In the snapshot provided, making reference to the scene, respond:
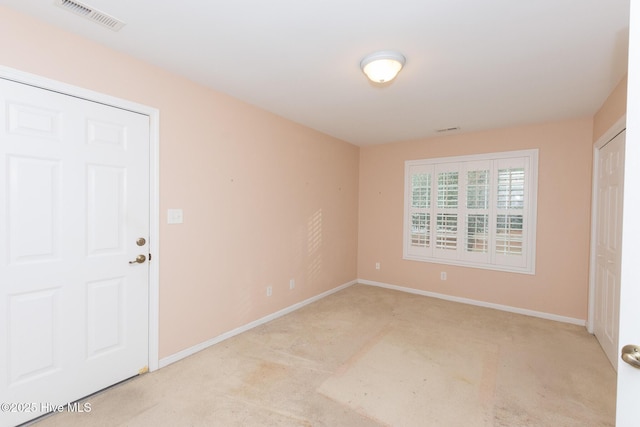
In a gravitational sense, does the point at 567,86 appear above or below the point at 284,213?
above

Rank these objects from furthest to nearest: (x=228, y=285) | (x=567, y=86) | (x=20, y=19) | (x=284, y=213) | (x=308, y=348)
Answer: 1. (x=284, y=213)
2. (x=228, y=285)
3. (x=308, y=348)
4. (x=567, y=86)
5. (x=20, y=19)

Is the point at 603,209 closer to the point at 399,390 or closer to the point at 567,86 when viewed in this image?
the point at 567,86

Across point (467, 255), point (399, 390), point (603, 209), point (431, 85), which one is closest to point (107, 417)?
point (399, 390)

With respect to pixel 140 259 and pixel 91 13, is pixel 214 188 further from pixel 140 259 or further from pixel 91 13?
pixel 91 13

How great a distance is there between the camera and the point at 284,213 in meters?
3.72

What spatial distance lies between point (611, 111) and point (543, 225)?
4.96 ft

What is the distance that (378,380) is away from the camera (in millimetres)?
2309

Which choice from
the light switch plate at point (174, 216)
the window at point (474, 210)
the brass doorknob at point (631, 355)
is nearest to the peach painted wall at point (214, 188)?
the light switch plate at point (174, 216)

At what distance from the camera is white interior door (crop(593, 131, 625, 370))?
255cm

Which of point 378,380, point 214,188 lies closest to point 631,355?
point 378,380

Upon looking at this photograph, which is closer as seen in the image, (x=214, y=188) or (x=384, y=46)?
(x=384, y=46)

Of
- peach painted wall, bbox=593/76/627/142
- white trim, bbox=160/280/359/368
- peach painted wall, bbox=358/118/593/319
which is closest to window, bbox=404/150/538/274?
peach painted wall, bbox=358/118/593/319

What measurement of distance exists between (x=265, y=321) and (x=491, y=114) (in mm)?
3606

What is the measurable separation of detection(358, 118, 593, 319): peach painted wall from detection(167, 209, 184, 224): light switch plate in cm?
342
